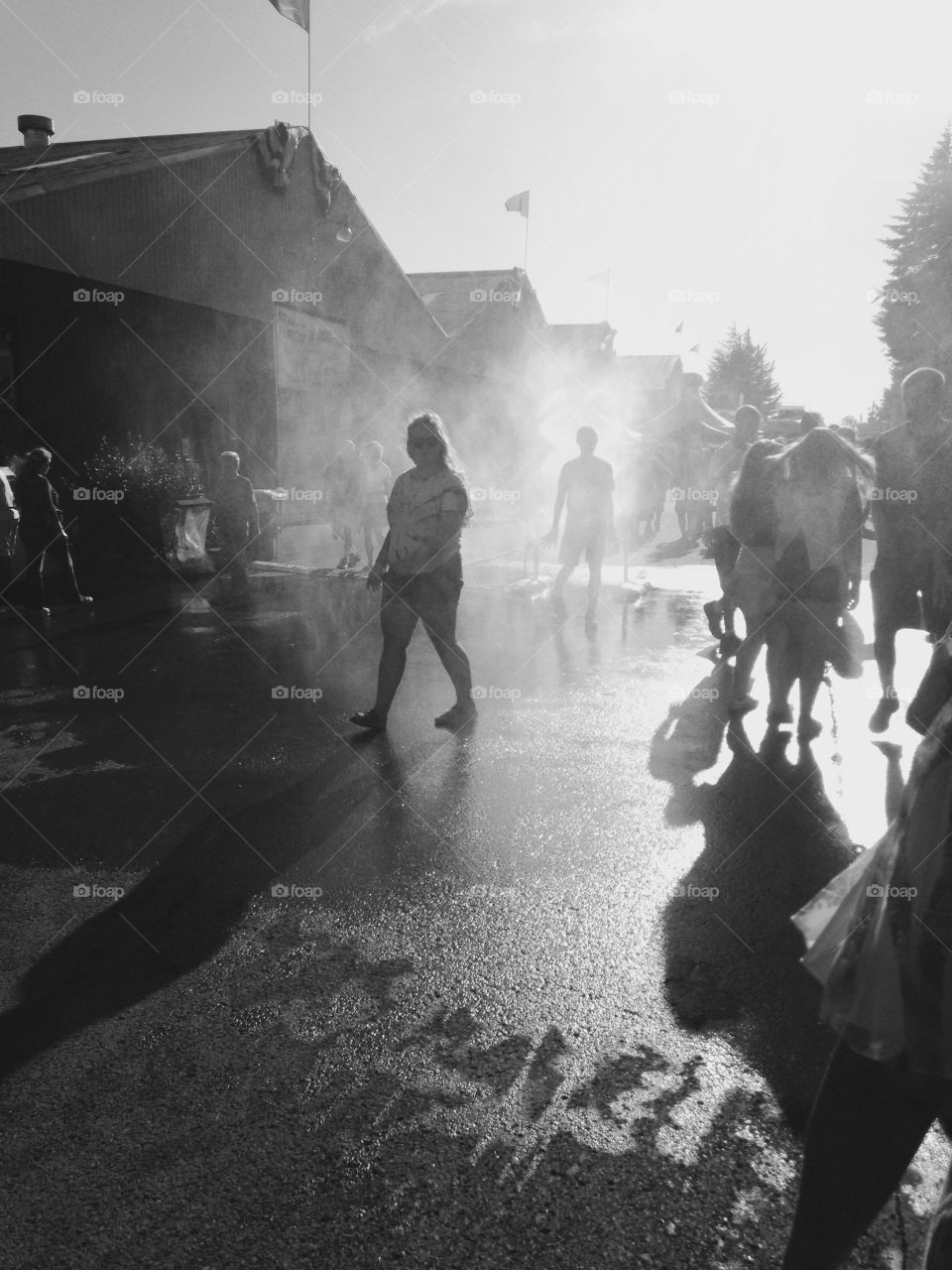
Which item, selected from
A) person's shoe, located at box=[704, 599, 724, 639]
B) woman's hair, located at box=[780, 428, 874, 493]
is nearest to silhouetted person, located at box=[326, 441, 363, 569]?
person's shoe, located at box=[704, 599, 724, 639]

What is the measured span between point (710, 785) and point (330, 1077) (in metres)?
3.26

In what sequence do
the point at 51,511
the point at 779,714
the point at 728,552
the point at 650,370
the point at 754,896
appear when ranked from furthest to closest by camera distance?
1. the point at 650,370
2. the point at 51,511
3. the point at 728,552
4. the point at 779,714
5. the point at 754,896

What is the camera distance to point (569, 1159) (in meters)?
Result: 2.37

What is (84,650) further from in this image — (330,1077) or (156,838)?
(330,1077)

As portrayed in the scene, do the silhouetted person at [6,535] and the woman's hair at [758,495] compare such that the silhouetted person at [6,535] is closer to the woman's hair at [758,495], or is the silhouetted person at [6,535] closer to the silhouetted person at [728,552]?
the silhouetted person at [728,552]

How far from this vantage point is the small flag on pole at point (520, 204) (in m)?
24.4

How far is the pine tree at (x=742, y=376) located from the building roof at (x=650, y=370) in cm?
732

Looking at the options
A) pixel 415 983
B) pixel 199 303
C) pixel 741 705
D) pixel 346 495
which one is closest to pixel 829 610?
pixel 741 705

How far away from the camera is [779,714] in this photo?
6.48 metres

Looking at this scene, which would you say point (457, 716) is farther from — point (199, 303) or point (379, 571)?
point (199, 303)

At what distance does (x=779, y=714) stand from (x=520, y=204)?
70.9ft

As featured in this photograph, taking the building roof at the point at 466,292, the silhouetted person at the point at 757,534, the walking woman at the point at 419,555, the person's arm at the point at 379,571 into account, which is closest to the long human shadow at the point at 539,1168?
the walking woman at the point at 419,555

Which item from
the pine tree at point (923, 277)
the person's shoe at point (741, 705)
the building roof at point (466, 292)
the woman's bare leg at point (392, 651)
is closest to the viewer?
the woman's bare leg at point (392, 651)

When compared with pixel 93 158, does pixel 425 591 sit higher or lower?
lower
